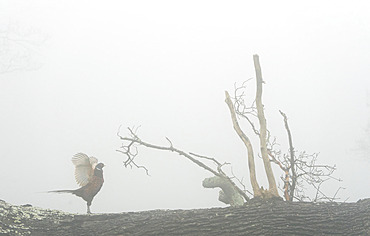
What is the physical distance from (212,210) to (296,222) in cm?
24

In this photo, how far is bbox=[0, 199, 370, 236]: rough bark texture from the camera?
43.5 inches

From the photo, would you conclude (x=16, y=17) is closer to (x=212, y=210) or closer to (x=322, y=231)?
(x=212, y=210)

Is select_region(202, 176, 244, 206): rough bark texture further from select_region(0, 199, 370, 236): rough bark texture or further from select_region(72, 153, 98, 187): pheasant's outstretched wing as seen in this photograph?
select_region(0, 199, 370, 236): rough bark texture

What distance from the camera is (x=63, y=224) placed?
1.16 metres

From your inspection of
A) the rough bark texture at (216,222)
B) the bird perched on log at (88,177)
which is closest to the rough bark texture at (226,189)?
the bird perched on log at (88,177)

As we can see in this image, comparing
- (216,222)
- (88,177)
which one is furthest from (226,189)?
(216,222)

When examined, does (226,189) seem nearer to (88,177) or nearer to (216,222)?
(88,177)

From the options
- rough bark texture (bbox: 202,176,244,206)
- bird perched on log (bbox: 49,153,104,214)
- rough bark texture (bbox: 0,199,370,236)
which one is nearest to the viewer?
rough bark texture (bbox: 0,199,370,236)

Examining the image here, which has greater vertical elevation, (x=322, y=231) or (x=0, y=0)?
(x=0, y=0)

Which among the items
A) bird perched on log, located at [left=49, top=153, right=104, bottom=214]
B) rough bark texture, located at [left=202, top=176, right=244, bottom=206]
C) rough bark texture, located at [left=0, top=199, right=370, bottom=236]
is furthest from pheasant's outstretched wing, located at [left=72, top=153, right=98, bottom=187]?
rough bark texture, located at [left=202, top=176, right=244, bottom=206]

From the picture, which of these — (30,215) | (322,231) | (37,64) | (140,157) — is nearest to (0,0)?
(37,64)

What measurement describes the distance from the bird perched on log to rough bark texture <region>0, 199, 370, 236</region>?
1.85ft

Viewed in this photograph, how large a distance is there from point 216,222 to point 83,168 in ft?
2.91

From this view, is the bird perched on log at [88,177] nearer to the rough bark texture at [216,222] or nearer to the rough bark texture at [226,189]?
the rough bark texture at [216,222]
